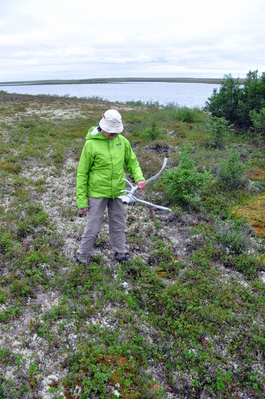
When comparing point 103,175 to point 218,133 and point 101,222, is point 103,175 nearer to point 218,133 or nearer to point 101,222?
point 101,222

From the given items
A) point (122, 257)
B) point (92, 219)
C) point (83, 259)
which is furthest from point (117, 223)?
point (83, 259)

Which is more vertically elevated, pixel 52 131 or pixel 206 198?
pixel 52 131

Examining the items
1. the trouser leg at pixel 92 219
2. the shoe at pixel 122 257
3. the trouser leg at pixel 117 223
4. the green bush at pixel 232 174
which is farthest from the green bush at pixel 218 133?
the trouser leg at pixel 92 219

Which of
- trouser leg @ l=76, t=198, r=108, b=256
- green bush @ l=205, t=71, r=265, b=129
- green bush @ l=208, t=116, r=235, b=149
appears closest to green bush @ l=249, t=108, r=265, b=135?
green bush @ l=205, t=71, r=265, b=129

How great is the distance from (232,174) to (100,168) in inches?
174

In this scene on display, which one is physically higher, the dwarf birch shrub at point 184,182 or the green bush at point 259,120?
the green bush at point 259,120

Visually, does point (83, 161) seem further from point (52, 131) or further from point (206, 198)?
point (52, 131)

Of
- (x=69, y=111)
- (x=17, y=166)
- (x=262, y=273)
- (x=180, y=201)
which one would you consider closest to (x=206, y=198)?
(x=180, y=201)

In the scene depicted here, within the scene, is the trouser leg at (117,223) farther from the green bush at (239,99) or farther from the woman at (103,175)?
the green bush at (239,99)

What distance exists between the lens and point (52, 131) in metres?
13.1

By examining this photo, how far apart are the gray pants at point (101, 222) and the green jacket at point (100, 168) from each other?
0.17 meters

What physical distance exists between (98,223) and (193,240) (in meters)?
2.02

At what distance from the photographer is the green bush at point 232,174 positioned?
7707 mm

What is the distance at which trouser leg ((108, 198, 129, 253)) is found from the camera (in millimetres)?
5000
